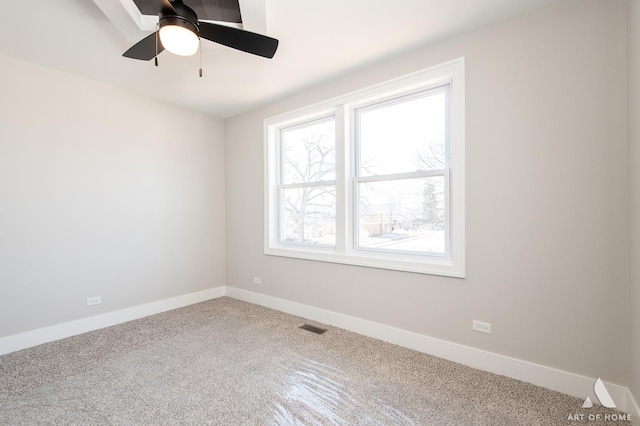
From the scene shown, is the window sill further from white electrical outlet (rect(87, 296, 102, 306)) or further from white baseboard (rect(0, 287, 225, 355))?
white electrical outlet (rect(87, 296, 102, 306))

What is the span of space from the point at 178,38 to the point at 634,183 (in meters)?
2.86

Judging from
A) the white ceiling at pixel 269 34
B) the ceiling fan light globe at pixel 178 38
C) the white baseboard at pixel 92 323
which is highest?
the white ceiling at pixel 269 34

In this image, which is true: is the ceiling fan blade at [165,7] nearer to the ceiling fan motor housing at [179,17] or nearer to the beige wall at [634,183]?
the ceiling fan motor housing at [179,17]

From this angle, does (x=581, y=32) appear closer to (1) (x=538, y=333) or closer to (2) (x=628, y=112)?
(2) (x=628, y=112)

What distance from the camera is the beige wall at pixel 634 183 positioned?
1631mm

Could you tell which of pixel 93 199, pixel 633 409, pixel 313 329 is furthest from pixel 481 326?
pixel 93 199

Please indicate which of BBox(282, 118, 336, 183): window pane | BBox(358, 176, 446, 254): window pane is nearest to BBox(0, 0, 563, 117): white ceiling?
BBox(282, 118, 336, 183): window pane

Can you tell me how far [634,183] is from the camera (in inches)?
66.6

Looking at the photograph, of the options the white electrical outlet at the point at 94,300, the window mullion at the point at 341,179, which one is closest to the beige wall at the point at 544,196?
the window mullion at the point at 341,179

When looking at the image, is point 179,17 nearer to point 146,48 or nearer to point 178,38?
point 178,38

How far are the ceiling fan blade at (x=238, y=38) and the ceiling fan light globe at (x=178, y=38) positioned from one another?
0.66 ft

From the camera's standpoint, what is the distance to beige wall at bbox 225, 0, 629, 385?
1846 millimetres

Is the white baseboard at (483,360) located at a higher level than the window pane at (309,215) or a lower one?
lower

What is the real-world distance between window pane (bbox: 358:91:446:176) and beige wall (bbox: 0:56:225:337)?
2.51 m
